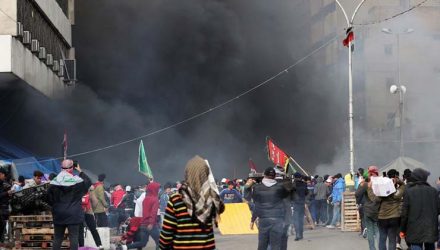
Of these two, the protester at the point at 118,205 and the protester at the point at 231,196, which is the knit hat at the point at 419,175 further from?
the protester at the point at 118,205

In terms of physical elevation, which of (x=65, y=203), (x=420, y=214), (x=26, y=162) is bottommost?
(x=420, y=214)

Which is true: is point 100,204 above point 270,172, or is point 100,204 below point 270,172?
below

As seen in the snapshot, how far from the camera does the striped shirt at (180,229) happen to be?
528 centimetres

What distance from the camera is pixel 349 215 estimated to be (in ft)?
65.5

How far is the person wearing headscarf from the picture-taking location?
17.3 feet

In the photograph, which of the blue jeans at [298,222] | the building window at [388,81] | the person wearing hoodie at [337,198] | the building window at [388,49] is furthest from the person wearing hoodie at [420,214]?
the building window at [388,49]

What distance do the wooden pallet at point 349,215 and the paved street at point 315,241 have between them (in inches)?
11.1

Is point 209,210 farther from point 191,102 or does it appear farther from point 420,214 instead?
point 191,102

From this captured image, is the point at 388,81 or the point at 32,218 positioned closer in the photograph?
the point at 32,218

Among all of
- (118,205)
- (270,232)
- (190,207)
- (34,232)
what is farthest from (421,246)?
(118,205)

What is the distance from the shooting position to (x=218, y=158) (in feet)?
154

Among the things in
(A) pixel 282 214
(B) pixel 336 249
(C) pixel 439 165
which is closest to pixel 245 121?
(C) pixel 439 165

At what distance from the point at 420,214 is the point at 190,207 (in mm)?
4300

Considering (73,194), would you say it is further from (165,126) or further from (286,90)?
(286,90)
